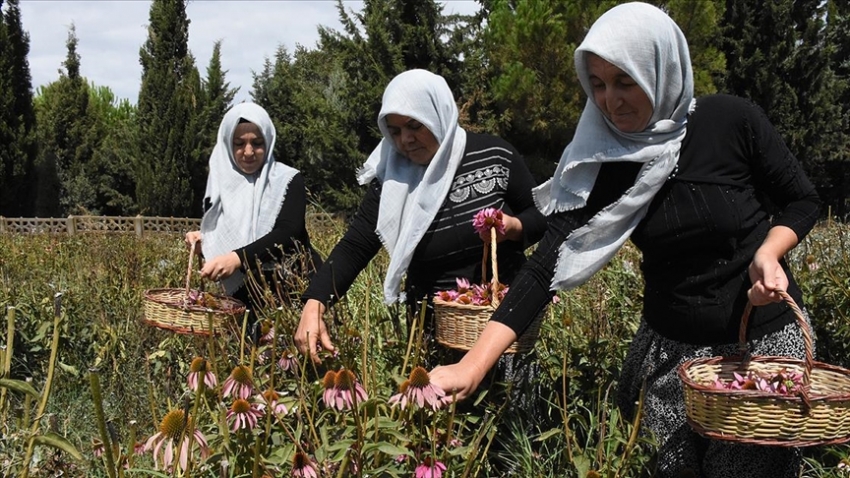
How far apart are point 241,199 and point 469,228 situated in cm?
127

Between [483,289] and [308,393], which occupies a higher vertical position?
[483,289]

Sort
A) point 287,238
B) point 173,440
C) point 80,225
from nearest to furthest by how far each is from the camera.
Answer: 1. point 173,440
2. point 287,238
3. point 80,225

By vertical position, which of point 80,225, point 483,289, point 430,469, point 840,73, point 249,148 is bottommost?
point 80,225

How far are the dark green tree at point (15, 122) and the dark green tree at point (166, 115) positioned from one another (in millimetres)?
2374

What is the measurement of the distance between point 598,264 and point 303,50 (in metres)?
28.1

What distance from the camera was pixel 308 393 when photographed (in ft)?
5.31

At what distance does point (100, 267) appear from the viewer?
4.62 meters

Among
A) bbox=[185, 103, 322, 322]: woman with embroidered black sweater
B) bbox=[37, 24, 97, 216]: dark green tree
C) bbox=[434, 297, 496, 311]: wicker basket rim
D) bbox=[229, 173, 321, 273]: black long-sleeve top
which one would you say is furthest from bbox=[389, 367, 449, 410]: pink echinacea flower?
bbox=[37, 24, 97, 216]: dark green tree

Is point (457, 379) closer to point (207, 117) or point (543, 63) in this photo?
point (543, 63)

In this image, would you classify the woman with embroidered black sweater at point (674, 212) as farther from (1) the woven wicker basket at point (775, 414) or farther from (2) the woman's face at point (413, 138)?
(2) the woman's face at point (413, 138)

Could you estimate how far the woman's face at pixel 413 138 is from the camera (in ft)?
7.48

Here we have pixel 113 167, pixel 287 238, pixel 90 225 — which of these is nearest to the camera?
pixel 287 238

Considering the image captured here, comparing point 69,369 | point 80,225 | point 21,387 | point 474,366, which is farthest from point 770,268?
point 80,225

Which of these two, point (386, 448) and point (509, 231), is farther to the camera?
point (509, 231)
